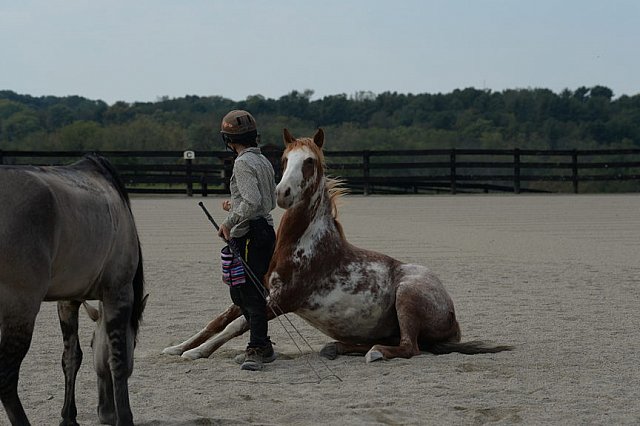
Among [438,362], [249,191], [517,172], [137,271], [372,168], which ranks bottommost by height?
[438,362]

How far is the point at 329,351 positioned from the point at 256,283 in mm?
747

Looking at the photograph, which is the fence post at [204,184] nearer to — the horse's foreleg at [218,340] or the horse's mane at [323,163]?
the horse's mane at [323,163]

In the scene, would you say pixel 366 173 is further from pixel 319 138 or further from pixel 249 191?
pixel 249 191

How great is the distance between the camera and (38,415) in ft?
17.5

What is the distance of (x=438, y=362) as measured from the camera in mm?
6520

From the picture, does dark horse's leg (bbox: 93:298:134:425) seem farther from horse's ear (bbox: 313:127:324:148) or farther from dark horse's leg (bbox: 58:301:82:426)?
horse's ear (bbox: 313:127:324:148)

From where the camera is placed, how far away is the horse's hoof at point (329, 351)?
22.5 feet

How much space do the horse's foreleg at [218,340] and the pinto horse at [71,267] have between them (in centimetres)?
156

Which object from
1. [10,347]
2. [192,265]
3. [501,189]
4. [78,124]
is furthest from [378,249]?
[78,124]

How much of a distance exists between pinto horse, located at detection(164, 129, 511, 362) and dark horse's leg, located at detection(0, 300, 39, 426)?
2351 millimetres

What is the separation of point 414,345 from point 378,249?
7158 millimetres

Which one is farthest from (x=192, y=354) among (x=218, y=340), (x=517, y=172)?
(x=517, y=172)

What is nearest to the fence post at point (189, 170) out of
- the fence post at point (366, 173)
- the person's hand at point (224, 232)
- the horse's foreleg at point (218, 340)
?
the fence post at point (366, 173)

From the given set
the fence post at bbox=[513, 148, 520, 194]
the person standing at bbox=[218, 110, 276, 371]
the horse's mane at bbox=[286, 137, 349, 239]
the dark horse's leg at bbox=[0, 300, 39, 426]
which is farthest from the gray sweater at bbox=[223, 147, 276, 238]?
the fence post at bbox=[513, 148, 520, 194]
